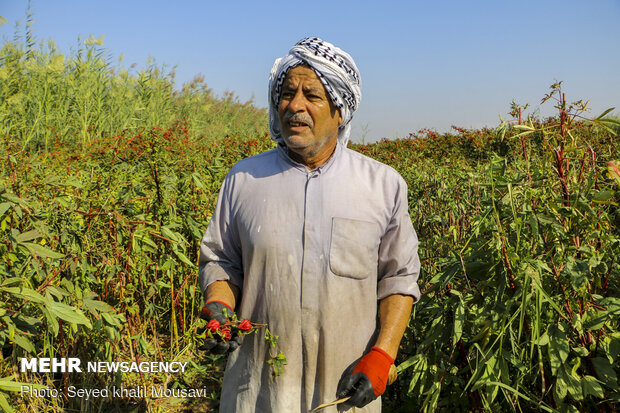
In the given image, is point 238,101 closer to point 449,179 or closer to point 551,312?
point 449,179

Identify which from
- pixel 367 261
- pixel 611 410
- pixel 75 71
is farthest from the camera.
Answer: pixel 75 71

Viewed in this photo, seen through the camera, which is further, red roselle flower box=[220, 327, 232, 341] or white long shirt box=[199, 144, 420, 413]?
white long shirt box=[199, 144, 420, 413]

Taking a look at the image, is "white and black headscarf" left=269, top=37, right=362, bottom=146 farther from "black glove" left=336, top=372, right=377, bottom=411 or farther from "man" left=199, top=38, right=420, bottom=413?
"black glove" left=336, top=372, right=377, bottom=411

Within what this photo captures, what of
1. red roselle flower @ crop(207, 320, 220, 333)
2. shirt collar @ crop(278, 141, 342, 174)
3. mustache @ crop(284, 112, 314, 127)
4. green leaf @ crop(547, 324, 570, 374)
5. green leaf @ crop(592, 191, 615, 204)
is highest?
mustache @ crop(284, 112, 314, 127)

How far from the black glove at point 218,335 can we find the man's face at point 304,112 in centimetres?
58

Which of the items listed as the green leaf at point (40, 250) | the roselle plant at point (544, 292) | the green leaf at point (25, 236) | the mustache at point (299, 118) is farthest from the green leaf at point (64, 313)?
the roselle plant at point (544, 292)

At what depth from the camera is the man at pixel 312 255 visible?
5.21ft

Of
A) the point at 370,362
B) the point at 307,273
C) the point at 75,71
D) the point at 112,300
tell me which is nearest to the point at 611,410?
the point at 370,362

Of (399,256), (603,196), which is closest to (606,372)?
(603,196)

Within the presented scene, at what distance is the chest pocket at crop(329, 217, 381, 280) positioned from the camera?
1.59m

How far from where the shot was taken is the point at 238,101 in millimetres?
17172

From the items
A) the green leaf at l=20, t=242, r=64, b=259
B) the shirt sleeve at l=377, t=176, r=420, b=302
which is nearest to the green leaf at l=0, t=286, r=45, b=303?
the green leaf at l=20, t=242, r=64, b=259

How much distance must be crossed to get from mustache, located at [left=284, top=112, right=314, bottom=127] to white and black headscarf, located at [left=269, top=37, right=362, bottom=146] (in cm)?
12

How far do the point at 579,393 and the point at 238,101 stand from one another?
16.5 metres
